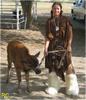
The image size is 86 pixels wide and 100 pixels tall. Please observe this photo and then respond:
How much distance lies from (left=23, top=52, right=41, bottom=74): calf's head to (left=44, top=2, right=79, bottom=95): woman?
0.29 metres

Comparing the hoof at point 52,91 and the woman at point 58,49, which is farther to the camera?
the hoof at point 52,91

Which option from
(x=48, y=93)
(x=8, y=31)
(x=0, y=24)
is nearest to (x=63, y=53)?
(x=48, y=93)

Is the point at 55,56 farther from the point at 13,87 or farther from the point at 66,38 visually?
the point at 13,87

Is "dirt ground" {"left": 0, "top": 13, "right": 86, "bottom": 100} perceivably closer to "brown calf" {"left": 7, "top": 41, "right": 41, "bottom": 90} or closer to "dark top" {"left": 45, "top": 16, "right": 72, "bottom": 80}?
"brown calf" {"left": 7, "top": 41, "right": 41, "bottom": 90}

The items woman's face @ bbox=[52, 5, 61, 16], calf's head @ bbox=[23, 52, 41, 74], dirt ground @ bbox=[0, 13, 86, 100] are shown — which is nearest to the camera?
calf's head @ bbox=[23, 52, 41, 74]

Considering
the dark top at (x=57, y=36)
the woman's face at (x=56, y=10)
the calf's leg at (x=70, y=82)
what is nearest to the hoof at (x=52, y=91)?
the calf's leg at (x=70, y=82)

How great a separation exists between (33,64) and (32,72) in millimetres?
2393

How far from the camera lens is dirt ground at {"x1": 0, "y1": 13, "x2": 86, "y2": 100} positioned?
7.62 m

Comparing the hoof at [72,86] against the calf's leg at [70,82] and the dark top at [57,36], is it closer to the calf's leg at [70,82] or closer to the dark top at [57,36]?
the calf's leg at [70,82]

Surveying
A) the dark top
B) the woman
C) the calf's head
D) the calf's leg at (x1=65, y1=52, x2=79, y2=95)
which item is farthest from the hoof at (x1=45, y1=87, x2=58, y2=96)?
the calf's head

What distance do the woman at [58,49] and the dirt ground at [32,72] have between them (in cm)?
23

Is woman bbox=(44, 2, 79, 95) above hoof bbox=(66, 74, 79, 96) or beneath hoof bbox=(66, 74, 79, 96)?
above

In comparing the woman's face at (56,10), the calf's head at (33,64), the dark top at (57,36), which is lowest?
the calf's head at (33,64)

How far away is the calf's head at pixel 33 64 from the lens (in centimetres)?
737
